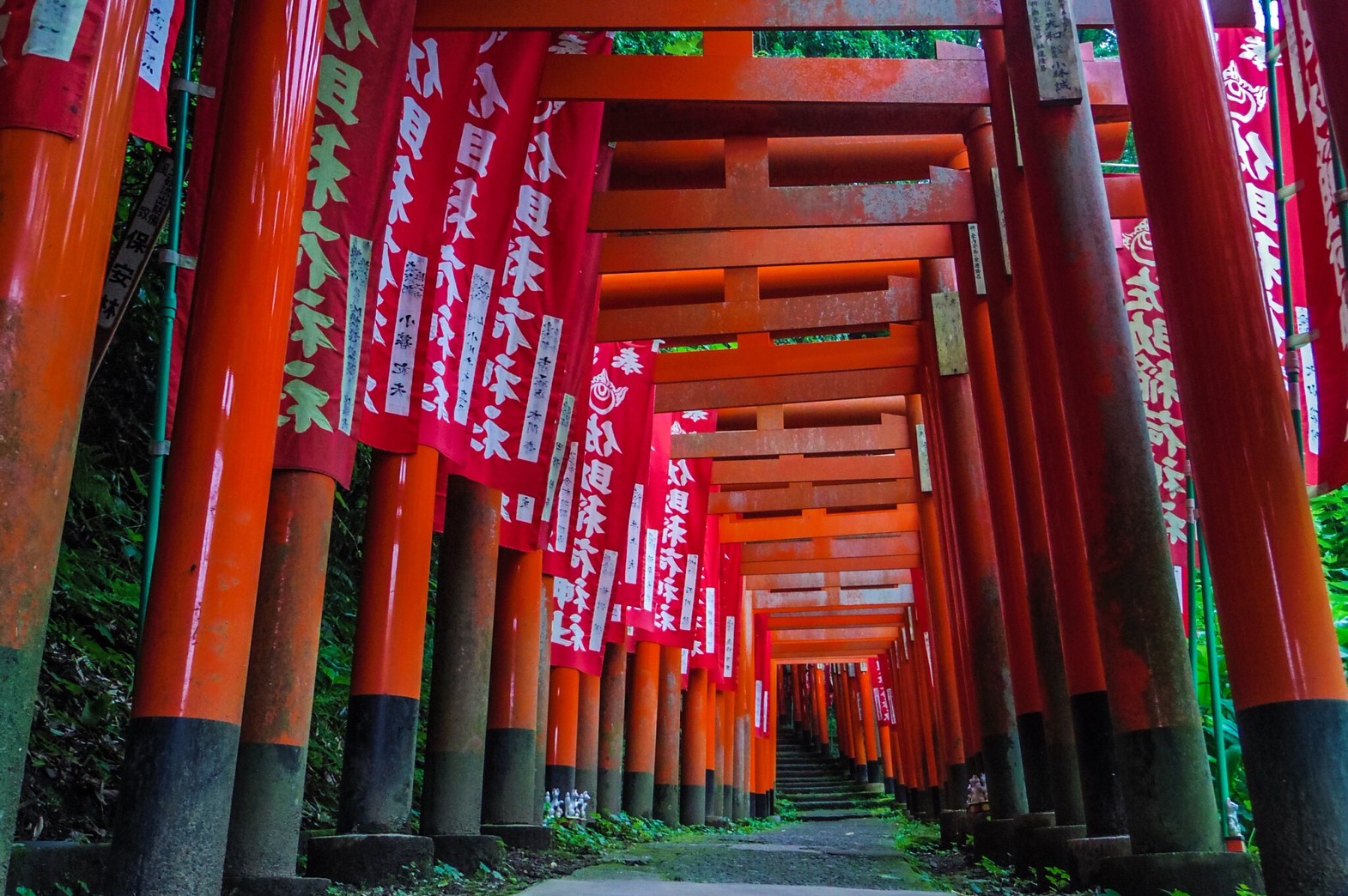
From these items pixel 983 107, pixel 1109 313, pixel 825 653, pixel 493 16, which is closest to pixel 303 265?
pixel 493 16

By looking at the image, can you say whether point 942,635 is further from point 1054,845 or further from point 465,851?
point 465,851

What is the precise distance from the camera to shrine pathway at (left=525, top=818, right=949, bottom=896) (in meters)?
6.38

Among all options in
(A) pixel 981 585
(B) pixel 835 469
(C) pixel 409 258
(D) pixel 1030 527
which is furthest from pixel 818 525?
(C) pixel 409 258

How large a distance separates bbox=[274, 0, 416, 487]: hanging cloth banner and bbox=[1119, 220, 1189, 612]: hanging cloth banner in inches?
154

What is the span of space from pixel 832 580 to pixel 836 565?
1354mm

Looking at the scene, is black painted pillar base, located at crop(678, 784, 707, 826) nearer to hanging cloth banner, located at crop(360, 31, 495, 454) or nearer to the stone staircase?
the stone staircase

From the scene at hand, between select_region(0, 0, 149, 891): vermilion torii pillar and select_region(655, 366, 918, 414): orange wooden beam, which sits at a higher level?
select_region(655, 366, 918, 414): orange wooden beam

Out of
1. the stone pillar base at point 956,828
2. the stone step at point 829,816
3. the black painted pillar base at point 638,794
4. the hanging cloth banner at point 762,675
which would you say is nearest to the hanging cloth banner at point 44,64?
the stone pillar base at point 956,828

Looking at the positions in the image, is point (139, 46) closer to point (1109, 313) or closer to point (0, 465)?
point (0, 465)

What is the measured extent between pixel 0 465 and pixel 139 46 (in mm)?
1477

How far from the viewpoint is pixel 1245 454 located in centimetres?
457

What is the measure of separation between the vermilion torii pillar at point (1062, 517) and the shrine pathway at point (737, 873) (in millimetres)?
1233

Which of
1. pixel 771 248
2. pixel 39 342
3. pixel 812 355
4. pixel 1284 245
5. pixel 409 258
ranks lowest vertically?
pixel 39 342

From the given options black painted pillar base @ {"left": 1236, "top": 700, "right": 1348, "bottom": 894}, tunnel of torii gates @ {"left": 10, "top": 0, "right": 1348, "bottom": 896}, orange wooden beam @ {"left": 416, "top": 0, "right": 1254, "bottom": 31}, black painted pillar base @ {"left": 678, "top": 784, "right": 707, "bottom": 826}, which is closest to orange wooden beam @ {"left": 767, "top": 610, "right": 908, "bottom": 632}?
black painted pillar base @ {"left": 678, "top": 784, "right": 707, "bottom": 826}
